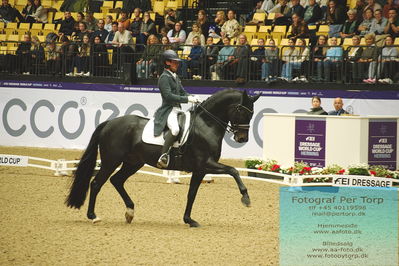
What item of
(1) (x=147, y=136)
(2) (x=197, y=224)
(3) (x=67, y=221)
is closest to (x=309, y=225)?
(2) (x=197, y=224)

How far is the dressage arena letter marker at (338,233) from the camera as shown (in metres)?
7.27

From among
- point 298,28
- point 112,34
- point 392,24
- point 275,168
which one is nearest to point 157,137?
point 275,168

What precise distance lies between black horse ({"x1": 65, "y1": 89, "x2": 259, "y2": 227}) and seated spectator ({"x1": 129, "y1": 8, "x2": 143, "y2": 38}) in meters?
10.8

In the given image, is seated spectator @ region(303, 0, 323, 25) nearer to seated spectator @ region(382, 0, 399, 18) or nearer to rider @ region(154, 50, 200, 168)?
seated spectator @ region(382, 0, 399, 18)

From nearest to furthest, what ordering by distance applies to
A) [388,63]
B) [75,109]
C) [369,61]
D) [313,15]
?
[388,63]
[369,61]
[313,15]
[75,109]

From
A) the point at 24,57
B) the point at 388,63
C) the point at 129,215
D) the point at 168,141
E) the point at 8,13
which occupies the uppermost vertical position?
the point at 8,13

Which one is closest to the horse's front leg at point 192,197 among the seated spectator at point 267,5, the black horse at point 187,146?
the black horse at point 187,146

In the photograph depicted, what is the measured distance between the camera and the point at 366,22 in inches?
747

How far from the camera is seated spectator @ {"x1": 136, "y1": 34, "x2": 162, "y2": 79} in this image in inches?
802

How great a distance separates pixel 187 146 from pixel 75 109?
35.1 ft

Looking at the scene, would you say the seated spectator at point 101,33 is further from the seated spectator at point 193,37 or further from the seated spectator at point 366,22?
the seated spectator at point 366,22

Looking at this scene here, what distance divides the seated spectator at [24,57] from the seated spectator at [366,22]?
9.51 meters

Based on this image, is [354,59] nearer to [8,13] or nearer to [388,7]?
[388,7]

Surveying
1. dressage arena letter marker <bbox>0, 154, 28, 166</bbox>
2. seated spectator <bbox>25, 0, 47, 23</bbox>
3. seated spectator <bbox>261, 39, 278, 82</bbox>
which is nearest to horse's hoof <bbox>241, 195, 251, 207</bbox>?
dressage arena letter marker <bbox>0, 154, 28, 166</bbox>
